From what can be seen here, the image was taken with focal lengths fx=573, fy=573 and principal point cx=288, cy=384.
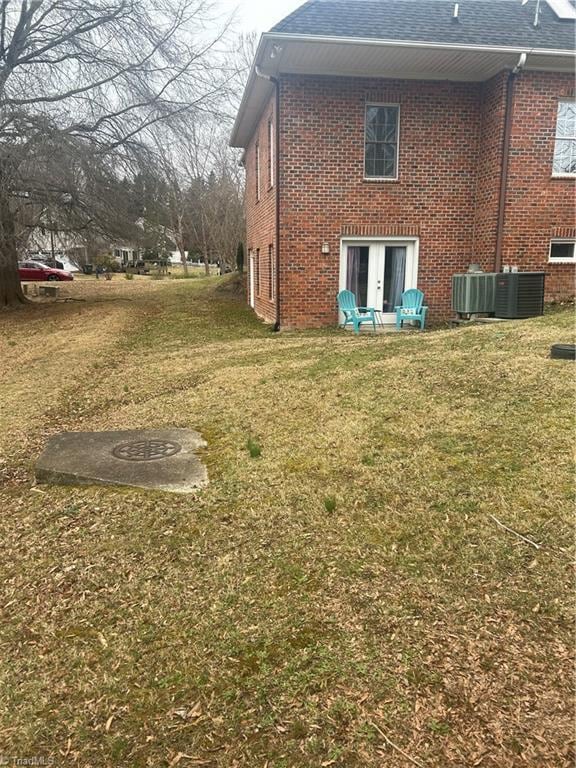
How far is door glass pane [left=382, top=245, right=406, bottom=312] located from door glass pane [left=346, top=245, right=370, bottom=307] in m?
0.43

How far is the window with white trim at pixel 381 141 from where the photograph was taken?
1142 cm

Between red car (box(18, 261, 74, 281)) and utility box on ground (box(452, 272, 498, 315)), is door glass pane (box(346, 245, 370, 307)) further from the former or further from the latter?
red car (box(18, 261, 74, 281))

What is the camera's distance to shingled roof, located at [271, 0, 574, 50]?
1004 centimetres

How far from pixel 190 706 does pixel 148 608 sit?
2.15 ft

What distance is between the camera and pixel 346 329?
11.6 m

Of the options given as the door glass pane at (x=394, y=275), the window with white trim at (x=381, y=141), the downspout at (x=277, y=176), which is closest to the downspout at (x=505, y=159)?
the door glass pane at (x=394, y=275)

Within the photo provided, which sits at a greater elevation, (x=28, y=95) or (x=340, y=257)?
(x=28, y=95)

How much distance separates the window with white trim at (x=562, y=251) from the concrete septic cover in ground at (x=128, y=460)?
9626mm

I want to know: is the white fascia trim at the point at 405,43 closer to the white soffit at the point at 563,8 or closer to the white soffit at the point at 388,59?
the white soffit at the point at 388,59

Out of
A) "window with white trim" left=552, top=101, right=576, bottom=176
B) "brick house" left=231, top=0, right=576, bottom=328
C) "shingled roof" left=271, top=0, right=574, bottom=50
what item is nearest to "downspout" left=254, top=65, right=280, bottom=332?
"brick house" left=231, top=0, right=576, bottom=328

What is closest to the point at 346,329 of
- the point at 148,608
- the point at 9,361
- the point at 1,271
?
the point at 9,361

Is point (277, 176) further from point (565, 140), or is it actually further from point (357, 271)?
point (565, 140)

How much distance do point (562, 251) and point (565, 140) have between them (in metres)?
2.14

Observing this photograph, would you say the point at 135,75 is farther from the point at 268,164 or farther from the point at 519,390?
the point at 519,390
